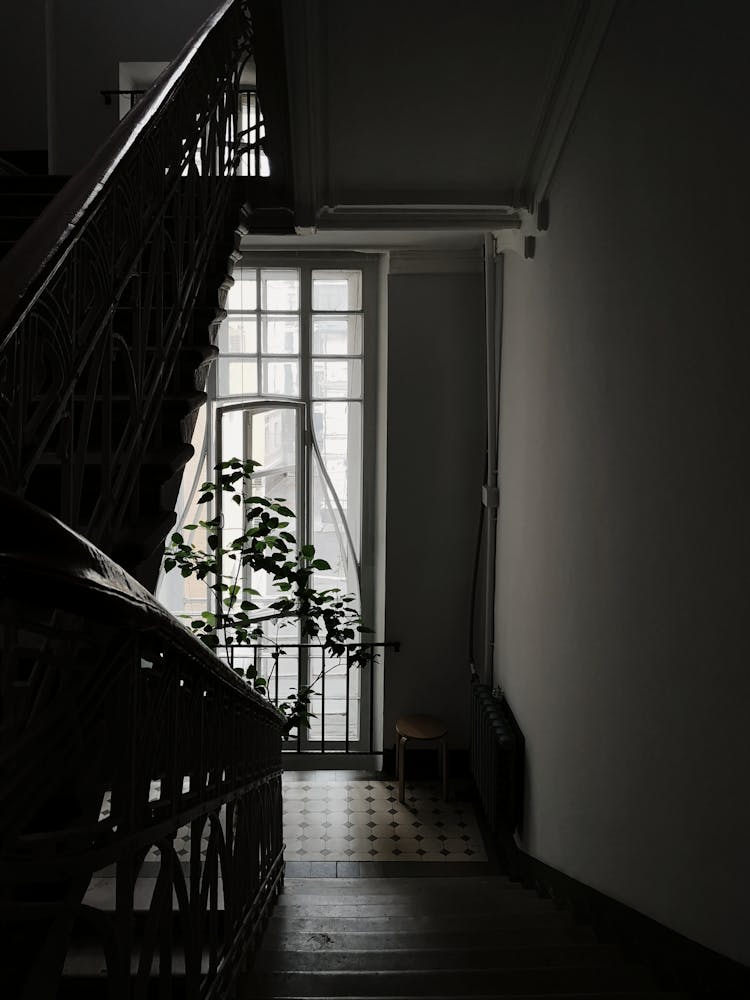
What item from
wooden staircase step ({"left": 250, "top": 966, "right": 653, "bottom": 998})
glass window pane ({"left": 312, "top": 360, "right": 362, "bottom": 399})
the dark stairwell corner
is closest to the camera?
the dark stairwell corner

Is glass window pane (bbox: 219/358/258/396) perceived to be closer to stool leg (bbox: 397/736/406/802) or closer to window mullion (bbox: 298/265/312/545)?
window mullion (bbox: 298/265/312/545)

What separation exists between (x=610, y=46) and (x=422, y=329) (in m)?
3.22

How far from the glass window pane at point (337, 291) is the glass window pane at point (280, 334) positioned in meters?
0.24

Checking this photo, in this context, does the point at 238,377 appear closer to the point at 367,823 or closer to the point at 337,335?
the point at 337,335

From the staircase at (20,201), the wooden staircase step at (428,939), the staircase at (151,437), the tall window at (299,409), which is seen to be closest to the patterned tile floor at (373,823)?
the tall window at (299,409)

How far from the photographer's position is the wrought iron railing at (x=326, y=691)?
6750 millimetres

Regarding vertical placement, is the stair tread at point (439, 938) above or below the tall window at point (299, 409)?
below

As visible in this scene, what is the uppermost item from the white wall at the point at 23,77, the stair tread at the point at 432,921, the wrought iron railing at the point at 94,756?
the white wall at the point at 23,77

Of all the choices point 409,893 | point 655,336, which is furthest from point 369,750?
point 655,336

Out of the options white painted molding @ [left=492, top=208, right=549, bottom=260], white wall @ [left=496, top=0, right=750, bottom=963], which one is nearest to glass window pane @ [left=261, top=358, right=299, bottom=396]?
white painted molding @ [left=492, top=208, right=549, bottom=260]

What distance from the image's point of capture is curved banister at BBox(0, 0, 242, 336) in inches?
58.6

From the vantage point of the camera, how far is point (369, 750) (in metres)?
6.85

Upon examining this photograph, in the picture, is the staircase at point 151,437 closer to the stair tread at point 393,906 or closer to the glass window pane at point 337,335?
the stair tread at point 393,906

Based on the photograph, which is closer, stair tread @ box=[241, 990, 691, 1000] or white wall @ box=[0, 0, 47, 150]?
stair tread @ box=[241, 990, 691, 1000]
